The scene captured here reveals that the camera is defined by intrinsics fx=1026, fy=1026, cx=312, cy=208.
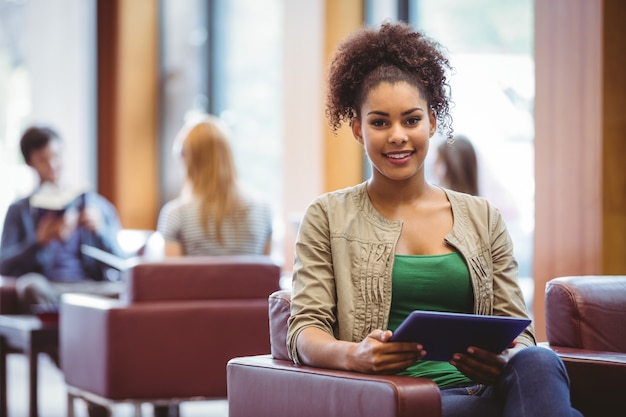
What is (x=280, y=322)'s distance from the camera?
2.51 meters

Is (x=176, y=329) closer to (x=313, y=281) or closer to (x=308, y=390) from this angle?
(x=313, y=281)

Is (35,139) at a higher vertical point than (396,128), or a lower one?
higher

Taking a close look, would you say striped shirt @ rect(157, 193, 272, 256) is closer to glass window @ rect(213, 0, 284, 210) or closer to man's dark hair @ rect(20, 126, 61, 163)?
man's dark hair @ rect(20, 126, 61, 163)

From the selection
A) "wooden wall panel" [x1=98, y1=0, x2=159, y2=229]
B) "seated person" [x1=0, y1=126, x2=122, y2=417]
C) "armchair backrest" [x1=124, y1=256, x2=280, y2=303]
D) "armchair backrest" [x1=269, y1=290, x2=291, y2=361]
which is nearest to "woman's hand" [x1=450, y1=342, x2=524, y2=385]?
"armchair backrest" [x1=269, y1=290, x2=291, y2=361]

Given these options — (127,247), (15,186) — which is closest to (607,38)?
(127,247)

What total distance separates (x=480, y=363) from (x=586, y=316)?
0.65 metres

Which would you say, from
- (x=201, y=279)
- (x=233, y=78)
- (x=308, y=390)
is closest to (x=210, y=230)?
(x=201, y=279)

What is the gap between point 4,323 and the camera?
4848 millimetres

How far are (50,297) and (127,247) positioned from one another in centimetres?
104

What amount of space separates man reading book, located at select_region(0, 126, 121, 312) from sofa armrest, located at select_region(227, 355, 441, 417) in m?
3.29

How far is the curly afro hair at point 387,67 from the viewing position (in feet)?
8.02

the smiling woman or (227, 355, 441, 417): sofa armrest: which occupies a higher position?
the smiling woman

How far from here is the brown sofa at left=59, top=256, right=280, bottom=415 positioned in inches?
156

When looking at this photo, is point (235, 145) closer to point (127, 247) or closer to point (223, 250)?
point (127, 247)
